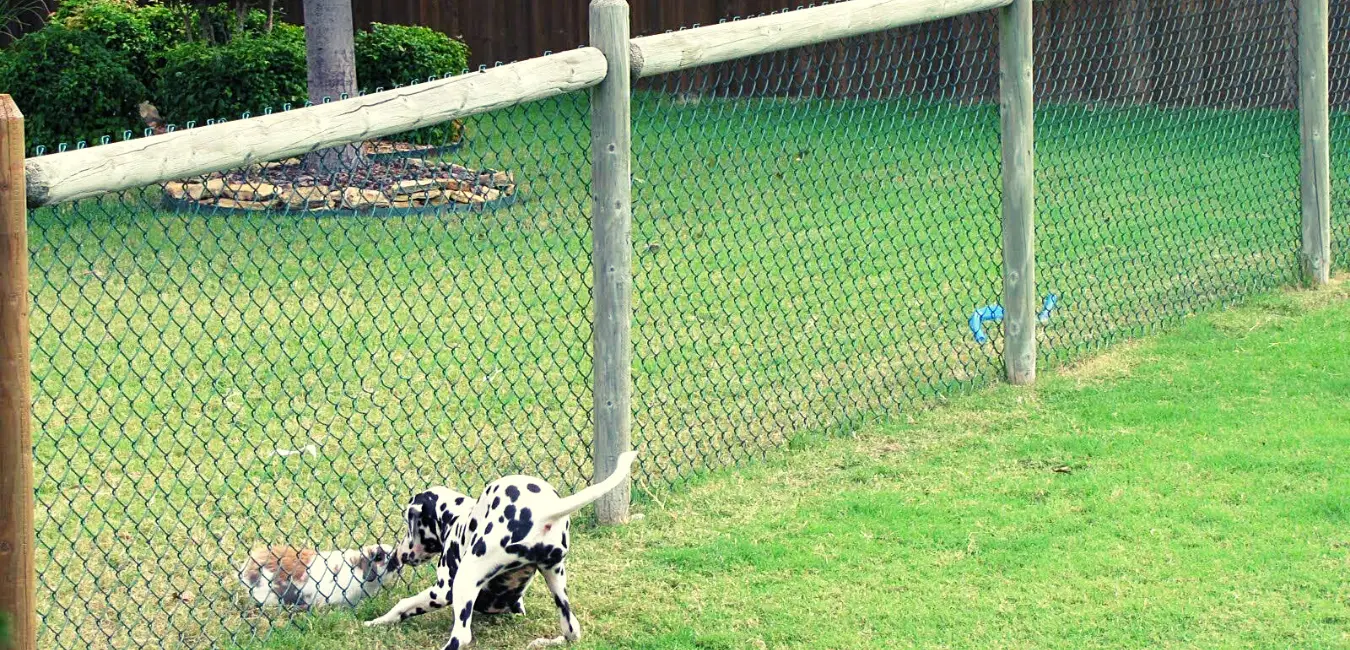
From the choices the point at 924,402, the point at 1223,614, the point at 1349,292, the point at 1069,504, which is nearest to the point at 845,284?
the point at 924,402

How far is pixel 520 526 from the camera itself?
3660 millimetres

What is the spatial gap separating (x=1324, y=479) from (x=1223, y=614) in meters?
1.10

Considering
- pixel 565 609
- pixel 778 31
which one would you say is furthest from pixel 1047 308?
pixel 565 609

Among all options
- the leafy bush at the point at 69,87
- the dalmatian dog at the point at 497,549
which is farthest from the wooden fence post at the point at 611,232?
the leafy bush at the point at 69,87

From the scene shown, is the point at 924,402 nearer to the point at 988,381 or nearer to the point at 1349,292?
the point at 988,381

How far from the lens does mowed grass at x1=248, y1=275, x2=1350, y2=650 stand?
3.89m

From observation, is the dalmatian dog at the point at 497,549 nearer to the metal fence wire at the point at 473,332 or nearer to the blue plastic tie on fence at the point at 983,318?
the metal fence wire at the point at 473,332

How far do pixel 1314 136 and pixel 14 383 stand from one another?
5.96 meters

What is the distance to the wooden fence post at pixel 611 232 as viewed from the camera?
4418mm

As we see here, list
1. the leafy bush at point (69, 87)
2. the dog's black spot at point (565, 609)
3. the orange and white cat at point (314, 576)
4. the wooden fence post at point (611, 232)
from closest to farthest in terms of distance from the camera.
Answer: the dog's black spot at point (565, 609)
the orange and white cat at point (314, 576)
the wooden fence post at point (611, 232)
the leafy bush at point (69, 87)

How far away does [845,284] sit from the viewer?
7496mm

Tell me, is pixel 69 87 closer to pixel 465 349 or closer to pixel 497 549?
pixel 465 349

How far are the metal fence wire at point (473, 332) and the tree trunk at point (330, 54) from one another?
0.41 metres

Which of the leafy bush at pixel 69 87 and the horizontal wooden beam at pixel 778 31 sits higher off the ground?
the leafy bush at pixel 69 87
